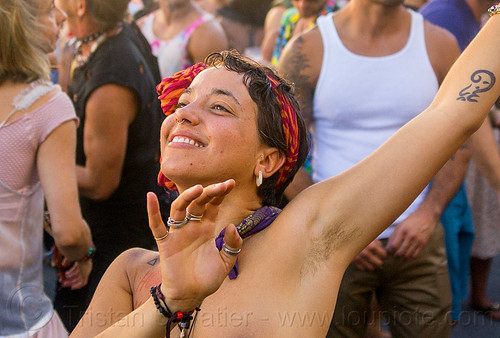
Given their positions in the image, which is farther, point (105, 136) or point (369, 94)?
point (105, 136)

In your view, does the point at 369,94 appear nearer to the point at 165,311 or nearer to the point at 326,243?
the point at 326,243

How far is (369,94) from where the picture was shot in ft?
9.43

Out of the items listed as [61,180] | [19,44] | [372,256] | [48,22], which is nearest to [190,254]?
[61,180]

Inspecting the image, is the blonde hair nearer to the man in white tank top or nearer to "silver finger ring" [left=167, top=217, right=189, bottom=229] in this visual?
the man in white tank top

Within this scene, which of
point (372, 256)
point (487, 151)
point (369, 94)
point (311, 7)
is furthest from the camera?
point (311, 7)

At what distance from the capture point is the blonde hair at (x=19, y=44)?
2.54 m

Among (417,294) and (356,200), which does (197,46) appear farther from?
(356,200)

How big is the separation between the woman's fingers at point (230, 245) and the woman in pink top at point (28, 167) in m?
1.26

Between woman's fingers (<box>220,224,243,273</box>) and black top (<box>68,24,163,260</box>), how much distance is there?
1820mm

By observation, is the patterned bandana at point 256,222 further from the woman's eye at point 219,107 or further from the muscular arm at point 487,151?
the muscular arm at point 487,151

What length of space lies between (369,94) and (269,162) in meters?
1.02

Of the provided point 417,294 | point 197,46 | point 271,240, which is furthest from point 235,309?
point 197,46

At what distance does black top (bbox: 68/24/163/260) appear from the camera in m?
3.22

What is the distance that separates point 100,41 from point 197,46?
1131 mm
